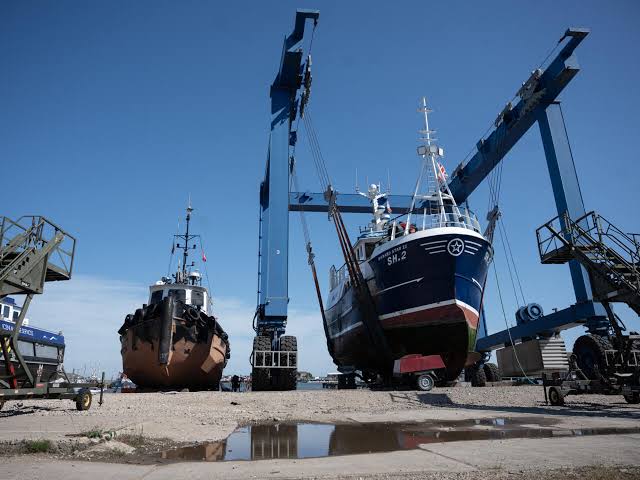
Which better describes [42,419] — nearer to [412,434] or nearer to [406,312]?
[412,434]

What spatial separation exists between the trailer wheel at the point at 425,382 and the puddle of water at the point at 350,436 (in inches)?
284

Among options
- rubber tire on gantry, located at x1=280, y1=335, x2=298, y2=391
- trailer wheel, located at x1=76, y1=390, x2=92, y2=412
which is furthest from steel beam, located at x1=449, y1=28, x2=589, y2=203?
trailer wheel, located at x1=76, y1=390, x2=92, y2=412

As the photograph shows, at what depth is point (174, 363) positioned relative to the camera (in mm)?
18312

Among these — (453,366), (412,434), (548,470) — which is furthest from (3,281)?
(453,366)

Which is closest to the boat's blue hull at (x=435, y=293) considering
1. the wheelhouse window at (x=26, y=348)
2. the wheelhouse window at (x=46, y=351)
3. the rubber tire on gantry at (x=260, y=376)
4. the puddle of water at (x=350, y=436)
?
the rubber tire on gantry at (x=260, y=376)

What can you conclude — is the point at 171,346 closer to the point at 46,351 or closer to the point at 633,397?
the point at 46,351

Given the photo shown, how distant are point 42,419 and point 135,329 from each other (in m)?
11.0

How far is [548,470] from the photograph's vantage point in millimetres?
4023

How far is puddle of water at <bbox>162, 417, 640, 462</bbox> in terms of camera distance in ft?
17.6

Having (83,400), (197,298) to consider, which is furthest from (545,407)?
(197,298)

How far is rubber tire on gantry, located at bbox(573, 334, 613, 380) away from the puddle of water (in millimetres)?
7637

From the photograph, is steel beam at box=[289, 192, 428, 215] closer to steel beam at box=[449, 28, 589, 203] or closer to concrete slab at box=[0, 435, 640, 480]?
steel beam at box=[449, 28, 589, 203]

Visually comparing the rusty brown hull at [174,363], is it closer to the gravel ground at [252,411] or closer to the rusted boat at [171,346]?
the rusted boat at [171,346]

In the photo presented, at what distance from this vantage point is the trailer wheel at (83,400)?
10211mm
